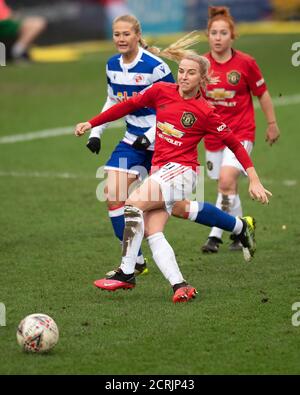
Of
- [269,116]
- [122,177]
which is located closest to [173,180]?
[122,177]

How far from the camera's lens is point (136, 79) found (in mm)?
9227

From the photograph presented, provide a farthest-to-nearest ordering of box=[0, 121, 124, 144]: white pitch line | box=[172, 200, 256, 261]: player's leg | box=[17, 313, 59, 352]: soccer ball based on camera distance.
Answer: box=[0, 121, 124, 144]: white pitch line, box=[172, 200, 256, 261]: player's leg, box=[17, 313, 59, 352]: soccer ball

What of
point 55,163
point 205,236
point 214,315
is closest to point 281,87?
point 55,163

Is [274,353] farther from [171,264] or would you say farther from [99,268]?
[99,268]

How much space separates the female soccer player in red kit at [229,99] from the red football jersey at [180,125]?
1739mm

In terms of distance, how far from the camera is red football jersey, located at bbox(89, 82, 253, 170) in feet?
27.7

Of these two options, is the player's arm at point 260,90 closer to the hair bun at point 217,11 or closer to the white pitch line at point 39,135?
the hair bun at point 217,11

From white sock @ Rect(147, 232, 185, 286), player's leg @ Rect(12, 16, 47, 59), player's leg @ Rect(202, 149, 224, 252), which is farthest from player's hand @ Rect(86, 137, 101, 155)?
player's leg @ Rect(12, 16, 47, 59)

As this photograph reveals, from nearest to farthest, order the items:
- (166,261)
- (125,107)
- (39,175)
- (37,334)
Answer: (37,334) → (166,261) → (125,107) → (39,175)

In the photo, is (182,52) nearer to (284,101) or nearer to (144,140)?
(144,140)

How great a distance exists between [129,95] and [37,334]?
2953mm

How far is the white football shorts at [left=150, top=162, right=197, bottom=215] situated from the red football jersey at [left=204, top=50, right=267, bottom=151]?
6.33 feet

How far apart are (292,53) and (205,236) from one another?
15.7m

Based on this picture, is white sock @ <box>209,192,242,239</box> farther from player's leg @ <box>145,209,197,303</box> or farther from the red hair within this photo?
player's leg @ <box>145,209,197,303</box>
